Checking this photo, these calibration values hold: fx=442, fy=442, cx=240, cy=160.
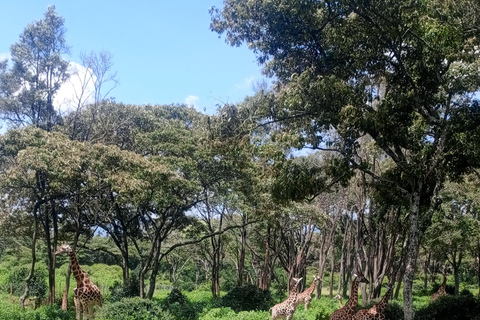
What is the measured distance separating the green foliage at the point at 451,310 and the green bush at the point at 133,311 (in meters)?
7.43

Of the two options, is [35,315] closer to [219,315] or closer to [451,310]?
[219,315]

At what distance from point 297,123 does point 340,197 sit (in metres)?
13.7

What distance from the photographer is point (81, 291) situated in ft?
37.0

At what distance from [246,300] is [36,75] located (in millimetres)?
13137

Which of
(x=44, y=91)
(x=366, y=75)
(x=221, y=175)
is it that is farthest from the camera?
(x=44, y=91)

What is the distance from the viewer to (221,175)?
16188 mm

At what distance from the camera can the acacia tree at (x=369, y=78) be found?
9.05 metres

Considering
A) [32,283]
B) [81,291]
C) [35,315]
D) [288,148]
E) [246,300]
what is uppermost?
[288,148]

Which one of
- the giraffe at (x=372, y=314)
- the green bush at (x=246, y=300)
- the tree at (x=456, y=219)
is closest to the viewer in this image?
the giraffe at (x=372, y=314)

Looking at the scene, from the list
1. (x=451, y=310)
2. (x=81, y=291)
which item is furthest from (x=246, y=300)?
(x=451, y=310)

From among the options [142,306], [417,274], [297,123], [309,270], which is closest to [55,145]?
[142,306]

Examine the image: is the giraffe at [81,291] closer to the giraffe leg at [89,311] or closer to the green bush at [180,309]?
the giraffe leg at [89,311]

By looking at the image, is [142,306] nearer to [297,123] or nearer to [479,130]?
[297,123]

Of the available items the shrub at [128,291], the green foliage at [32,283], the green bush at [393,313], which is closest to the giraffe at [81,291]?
Result: the shrub at [128,291]
